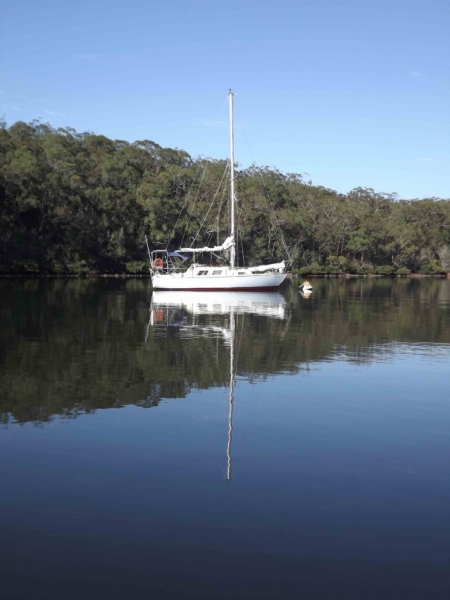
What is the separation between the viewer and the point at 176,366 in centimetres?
1748

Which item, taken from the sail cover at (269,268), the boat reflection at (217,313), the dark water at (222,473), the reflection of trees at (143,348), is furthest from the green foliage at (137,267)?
the dark water at (222,473)

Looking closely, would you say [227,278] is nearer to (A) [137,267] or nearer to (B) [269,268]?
(B) [269,268]

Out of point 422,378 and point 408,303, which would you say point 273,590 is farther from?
point 408,303

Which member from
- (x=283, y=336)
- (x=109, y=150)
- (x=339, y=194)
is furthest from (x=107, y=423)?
(x=339, y=194)

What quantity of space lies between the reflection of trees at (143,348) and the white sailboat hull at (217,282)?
15.9 meters

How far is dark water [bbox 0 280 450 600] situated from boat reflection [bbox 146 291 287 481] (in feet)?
2.03

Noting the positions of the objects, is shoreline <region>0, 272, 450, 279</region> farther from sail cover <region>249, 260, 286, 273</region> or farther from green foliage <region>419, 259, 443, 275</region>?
sail cover <region>249, 260, 286, 273</region>

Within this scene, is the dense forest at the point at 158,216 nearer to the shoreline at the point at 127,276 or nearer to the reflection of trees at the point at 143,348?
the shoreline at the point at 127,276

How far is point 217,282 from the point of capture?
5291 cm

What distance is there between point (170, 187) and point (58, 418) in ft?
259

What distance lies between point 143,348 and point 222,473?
11.5 m

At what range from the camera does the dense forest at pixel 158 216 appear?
248 ft

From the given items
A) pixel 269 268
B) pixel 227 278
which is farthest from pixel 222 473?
pixel 269 268

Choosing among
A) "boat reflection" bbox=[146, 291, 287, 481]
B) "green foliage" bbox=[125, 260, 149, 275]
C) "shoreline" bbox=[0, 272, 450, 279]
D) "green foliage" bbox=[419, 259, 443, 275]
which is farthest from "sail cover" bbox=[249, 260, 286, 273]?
"green foliage" bbox=[419, 259, 443, 275]
